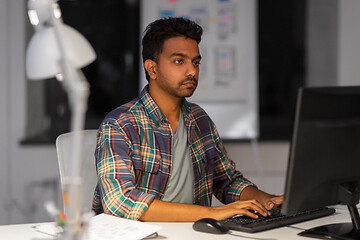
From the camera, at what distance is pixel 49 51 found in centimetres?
115

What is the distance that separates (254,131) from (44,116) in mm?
1478

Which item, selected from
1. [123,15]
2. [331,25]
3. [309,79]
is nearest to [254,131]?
[309,79]

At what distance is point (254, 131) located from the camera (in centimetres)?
394

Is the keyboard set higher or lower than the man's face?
lower

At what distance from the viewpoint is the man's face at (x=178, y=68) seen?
2086mm

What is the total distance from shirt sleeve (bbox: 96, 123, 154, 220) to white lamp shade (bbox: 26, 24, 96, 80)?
696 millimetres

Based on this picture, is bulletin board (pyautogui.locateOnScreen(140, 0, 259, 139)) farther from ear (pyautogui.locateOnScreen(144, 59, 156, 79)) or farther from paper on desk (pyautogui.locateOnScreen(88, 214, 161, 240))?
paper on desk (pyautogui.locateOnScreen(88, 214, 161, 240))

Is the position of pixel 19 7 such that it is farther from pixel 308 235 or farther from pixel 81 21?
pixel 308 235

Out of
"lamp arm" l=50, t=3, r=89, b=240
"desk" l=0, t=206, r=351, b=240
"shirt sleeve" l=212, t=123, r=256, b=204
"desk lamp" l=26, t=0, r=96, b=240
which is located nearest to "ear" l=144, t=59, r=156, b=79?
"shirt sleeve" l=212, t=123, r=256, b=204

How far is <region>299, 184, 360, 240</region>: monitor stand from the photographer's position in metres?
1.53

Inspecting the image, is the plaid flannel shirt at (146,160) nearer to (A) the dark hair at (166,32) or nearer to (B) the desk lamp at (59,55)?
(A) the dark hair at (166,32)

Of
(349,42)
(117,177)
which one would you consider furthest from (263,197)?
(349,42)

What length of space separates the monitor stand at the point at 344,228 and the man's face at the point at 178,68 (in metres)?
0.74

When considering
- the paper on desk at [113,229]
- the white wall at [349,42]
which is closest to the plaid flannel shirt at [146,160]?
the paper on desk at [113,229]
